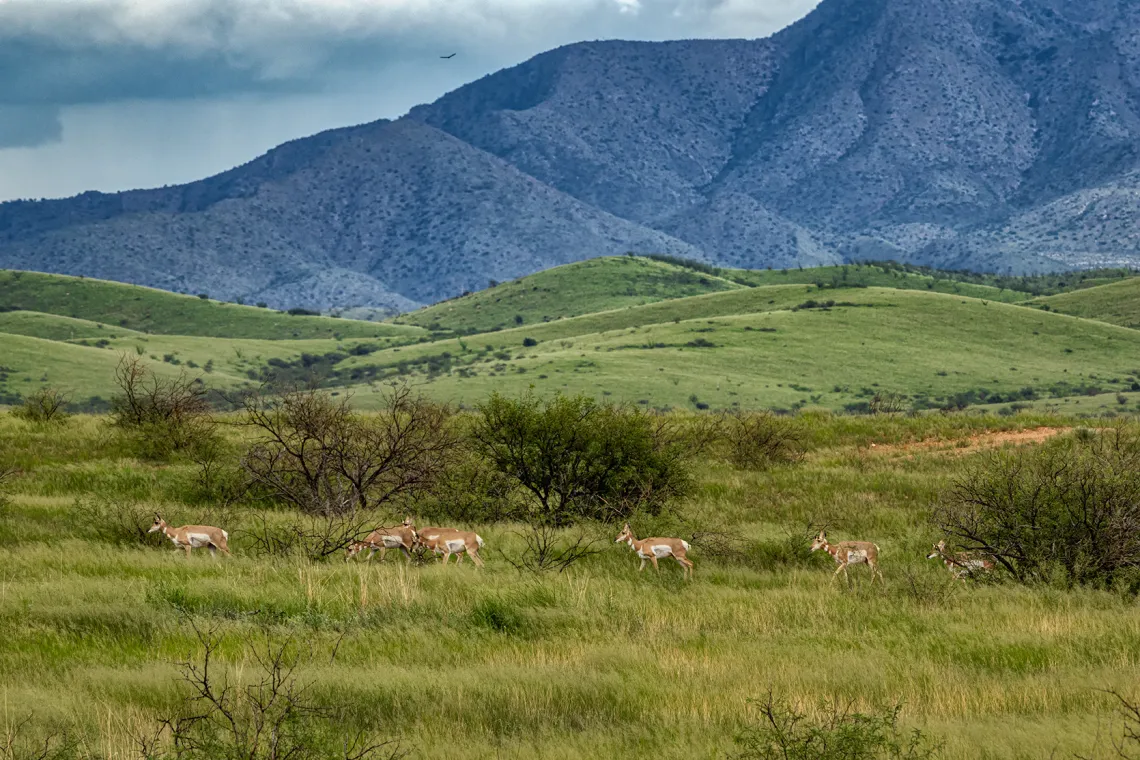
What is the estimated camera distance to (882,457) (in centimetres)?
2973

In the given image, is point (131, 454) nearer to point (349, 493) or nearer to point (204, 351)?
point (349, 493)

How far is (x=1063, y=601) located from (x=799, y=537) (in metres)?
4.20

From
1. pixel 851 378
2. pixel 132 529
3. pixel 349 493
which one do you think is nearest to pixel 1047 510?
pixel 349 493

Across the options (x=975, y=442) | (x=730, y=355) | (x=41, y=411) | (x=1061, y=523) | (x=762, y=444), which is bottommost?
(x=730, y=355)

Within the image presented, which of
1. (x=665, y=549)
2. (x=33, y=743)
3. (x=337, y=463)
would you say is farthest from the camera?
(x=337, y=463)

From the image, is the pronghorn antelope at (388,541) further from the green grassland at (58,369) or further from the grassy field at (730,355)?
the green grassland at (58,369)

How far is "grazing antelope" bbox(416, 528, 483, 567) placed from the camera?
15406mm

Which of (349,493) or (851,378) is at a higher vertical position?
(349,493)

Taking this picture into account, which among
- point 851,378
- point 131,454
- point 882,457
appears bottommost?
point 851,378

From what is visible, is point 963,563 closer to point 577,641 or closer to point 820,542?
point 820,542

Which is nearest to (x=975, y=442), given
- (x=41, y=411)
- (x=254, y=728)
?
(x=41, y=411)

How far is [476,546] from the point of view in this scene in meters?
15.5

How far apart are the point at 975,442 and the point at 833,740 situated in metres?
27.5

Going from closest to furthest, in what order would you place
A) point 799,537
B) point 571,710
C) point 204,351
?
point 571,710, point 799,537, point 204,351
